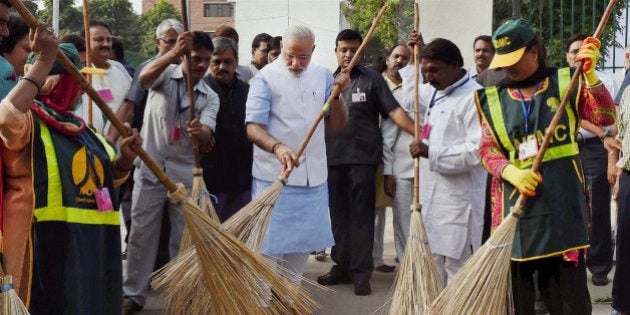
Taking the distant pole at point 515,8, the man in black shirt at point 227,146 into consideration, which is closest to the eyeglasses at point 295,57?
the man in black shirt at point 227,146

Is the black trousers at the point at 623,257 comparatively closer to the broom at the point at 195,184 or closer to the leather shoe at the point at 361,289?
the leather shoe at the point at 361,289

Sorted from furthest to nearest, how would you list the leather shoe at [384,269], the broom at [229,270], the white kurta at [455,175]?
the leather shoe at [384,269], the white kurta at [455,175], the broom at [229,270]

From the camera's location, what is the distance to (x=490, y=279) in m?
4.18

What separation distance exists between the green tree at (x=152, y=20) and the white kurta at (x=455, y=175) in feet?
155

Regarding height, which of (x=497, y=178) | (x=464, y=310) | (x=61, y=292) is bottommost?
(x=464, y=310)

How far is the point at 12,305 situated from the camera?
2.91 m

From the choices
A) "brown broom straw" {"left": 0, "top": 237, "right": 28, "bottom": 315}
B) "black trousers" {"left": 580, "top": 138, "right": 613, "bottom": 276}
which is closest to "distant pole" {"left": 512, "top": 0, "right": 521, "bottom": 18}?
"black trousers" {"left": 580, "top": 138, "right": 613, "bottom": 276}

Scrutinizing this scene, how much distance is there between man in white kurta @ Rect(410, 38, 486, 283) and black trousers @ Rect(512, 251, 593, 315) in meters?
0.97

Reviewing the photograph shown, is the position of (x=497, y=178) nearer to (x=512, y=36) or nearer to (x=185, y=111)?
(x=512, y=36)

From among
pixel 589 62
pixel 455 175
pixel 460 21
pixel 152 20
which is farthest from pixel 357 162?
pixel 152 20

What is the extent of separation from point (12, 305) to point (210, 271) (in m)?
1.33

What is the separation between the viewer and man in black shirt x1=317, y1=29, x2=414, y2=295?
6645 mm

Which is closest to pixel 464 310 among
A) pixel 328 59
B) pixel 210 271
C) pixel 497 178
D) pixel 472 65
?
pixel 497 178

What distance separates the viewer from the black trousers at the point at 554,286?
13.7ft
